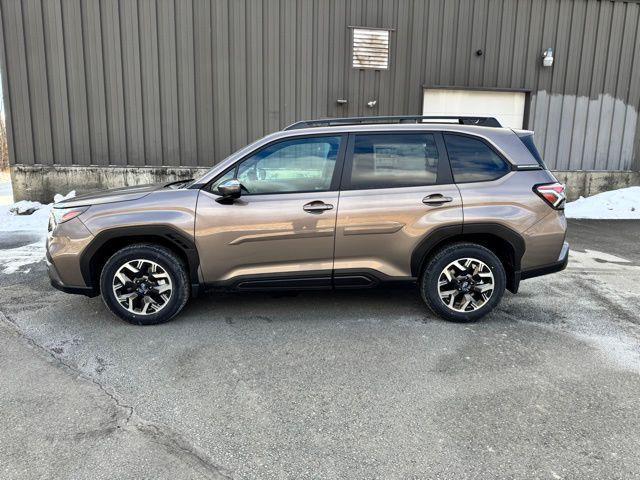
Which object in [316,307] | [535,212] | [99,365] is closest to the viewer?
[99,365]

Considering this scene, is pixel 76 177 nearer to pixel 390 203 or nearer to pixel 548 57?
pixel 390 203

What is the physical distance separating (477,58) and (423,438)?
33.6ft

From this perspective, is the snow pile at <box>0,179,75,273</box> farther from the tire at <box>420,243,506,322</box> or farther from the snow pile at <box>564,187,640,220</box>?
the snow pile at <box>564,187,640,220</box>

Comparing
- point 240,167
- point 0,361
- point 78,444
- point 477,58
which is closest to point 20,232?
point 0,361

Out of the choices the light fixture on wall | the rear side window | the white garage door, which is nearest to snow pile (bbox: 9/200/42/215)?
the white garage door

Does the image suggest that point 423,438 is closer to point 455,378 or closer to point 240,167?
point 455,378

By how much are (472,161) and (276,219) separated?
1831mm

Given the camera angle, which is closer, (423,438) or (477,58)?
(423,438)

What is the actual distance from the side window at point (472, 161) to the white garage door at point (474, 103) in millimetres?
7080

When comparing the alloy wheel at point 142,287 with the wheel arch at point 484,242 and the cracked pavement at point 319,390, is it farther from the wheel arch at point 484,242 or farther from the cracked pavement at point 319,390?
the wheel arch at point 484,242

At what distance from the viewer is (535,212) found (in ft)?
14.0

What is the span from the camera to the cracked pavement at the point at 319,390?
2.57 m

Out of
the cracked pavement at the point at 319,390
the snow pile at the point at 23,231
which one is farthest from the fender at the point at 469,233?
the snow pile at the point at 23,231

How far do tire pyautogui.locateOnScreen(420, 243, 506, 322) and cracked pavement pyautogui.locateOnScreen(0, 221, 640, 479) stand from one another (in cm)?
16
